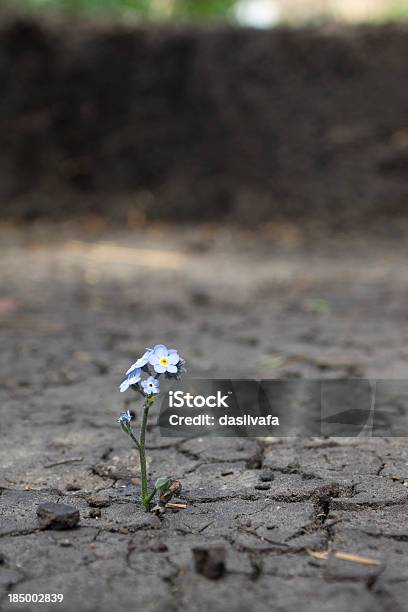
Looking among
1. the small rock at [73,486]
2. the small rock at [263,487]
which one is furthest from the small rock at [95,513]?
the small rock at [263,487]

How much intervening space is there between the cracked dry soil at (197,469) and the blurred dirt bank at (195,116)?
3.90m

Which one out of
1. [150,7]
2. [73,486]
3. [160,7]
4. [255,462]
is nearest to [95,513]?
[73,486]

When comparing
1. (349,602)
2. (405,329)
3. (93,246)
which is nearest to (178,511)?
(349,602)

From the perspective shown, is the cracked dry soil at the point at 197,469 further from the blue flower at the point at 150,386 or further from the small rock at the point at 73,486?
the blue flower at the point at 150,386

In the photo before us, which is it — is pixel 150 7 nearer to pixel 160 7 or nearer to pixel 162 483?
pixel 160 7

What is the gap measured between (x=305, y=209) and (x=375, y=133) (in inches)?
51.0

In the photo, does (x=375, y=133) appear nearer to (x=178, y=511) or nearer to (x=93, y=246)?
(x=93, y=246)

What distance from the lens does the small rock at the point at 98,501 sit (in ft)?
7.06

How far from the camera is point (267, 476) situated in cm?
236

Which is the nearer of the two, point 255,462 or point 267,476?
point 267,476

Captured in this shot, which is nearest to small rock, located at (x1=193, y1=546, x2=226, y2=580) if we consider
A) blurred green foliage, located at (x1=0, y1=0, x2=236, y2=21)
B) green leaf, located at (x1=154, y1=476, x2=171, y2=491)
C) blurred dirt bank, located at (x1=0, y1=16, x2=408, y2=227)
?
green leaf, located at (x1=154, y1=476, x2=171, y2=491)

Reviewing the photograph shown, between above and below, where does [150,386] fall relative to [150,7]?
below

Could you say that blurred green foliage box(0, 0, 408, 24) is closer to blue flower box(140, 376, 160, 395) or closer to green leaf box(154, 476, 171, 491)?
blue flower box(140, 376, 160, 395)

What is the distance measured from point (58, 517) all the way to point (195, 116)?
26.7ft
